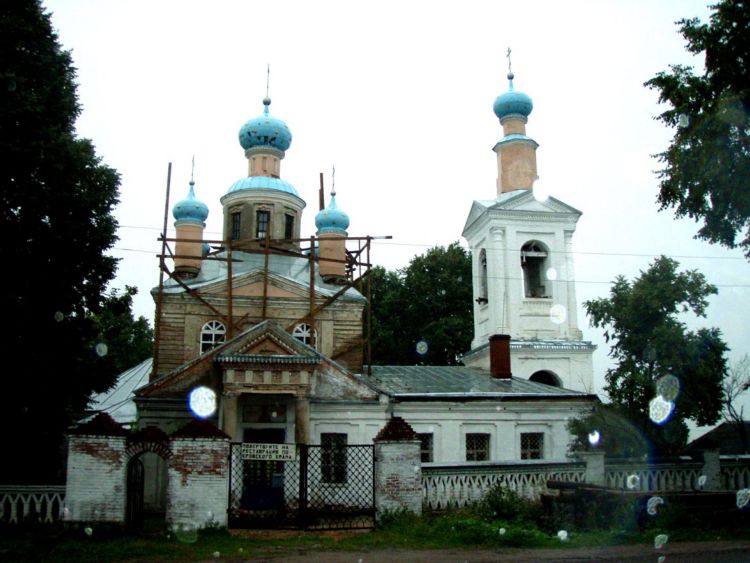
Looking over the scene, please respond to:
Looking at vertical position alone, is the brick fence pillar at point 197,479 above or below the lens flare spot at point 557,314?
below

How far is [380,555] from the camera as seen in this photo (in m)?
11.4

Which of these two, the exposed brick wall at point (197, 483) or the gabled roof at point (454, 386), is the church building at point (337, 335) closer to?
the gabled roof at point (454, 386)

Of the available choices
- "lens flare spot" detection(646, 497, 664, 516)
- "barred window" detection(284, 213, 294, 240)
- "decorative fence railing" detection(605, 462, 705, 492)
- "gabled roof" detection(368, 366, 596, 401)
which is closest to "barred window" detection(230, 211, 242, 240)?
"barred window" detection(284, 213, 294, 240)

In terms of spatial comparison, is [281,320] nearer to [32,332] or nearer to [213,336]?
[213,336]

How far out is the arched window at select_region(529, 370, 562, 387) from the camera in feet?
92.9

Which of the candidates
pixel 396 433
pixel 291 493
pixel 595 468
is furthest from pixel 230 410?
pixel 595 468

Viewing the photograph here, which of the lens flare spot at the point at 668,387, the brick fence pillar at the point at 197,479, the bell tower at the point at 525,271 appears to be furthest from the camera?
the bell tower at the point at 525,271

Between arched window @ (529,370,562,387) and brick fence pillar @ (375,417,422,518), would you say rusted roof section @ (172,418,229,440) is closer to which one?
brick fence pillar @ (375,417,422,518)

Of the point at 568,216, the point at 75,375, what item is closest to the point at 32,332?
the point at 75,375

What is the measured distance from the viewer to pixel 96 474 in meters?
12.9

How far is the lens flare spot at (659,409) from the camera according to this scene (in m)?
21.2

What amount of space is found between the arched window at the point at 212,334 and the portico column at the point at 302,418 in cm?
626

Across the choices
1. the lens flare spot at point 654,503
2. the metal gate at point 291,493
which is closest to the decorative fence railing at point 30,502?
the metal gate at point 291,493

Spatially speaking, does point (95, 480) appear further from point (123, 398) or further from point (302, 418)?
point (123, 398)
